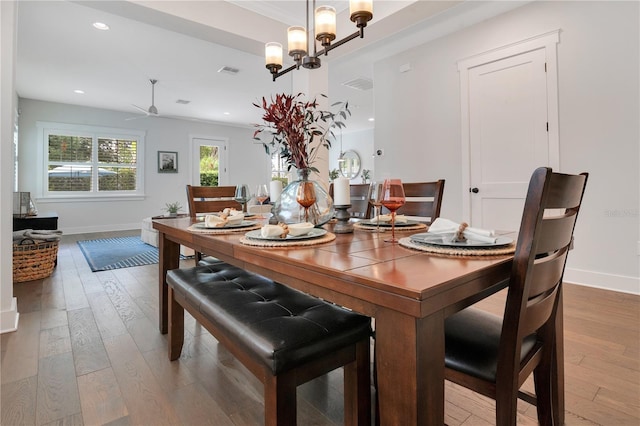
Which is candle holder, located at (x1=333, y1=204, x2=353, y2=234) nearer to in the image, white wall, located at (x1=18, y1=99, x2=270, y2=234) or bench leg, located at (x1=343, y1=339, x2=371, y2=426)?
bench leg, located at (x1=343, y1=339, x2=371, y2=426)

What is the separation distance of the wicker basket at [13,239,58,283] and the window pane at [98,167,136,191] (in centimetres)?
424

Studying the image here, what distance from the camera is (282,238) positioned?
1.12 m

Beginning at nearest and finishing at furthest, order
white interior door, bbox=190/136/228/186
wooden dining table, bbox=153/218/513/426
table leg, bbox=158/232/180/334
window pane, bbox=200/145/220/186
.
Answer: wooden dining table, bbox=153/218/513/426
table leg, bbox=158/232/180/334
white interior door, bbox=190/136/228/186
window pane, bbox=200/145/220/186

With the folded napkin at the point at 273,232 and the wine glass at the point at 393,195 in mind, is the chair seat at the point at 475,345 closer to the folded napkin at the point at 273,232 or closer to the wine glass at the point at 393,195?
the wine glass at the point at 393,195

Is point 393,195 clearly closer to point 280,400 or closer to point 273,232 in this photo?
point 273,232

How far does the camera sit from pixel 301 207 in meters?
1.55

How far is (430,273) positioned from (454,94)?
353 centimetres

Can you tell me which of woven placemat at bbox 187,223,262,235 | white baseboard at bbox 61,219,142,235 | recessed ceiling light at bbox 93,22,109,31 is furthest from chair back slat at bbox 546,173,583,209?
white baseboard at bbox 61,219,142,235

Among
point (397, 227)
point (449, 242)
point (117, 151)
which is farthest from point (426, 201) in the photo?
point (117, 151)

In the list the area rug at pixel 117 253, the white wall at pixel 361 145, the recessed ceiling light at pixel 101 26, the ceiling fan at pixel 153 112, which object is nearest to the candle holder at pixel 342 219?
the area rug at pixel 117 253

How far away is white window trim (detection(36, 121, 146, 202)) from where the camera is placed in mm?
6336

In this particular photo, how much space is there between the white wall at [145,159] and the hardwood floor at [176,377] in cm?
519

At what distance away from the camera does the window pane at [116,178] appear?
7.06 meters

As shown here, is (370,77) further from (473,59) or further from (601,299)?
(601,299)
